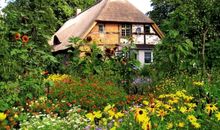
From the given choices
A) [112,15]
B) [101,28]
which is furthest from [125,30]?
[101,28]

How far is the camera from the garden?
3.97 metres

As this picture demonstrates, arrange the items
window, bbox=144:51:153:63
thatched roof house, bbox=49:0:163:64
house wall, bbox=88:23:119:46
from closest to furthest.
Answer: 1. thatched roof house, bbox=49:0:163:64
2. house wall, bbox=88:23:119:46
3. window, bbox=144:51:153:63

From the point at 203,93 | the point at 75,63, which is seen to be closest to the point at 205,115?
the point at 203,93

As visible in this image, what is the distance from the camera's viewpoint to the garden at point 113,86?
397 cm

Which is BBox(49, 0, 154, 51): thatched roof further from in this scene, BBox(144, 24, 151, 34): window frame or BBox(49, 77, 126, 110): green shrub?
BBox(49, 77, 126, 110): green shrub

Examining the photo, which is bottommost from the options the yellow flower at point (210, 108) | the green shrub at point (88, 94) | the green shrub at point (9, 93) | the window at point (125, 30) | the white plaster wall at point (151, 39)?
the green shrub at point (88, 94)

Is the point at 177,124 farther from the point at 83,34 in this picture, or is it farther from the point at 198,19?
the point at 83,34

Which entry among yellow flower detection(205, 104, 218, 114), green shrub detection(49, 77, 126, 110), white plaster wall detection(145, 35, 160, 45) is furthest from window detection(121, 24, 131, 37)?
yellow flower detection(205, 104, 218, 114)

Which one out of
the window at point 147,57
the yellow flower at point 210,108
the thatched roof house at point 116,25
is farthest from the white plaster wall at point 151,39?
the yellow flower at point 210,108

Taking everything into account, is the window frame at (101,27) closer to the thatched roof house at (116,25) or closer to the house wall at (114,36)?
the thatched roof house at (116,25)

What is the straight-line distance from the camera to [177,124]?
144 inches

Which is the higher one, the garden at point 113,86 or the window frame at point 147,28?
the window frame at point 147,28

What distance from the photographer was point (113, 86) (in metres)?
9.63

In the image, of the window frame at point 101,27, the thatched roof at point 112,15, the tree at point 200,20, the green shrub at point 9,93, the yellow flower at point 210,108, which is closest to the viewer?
the yellow flower at point 210,108
